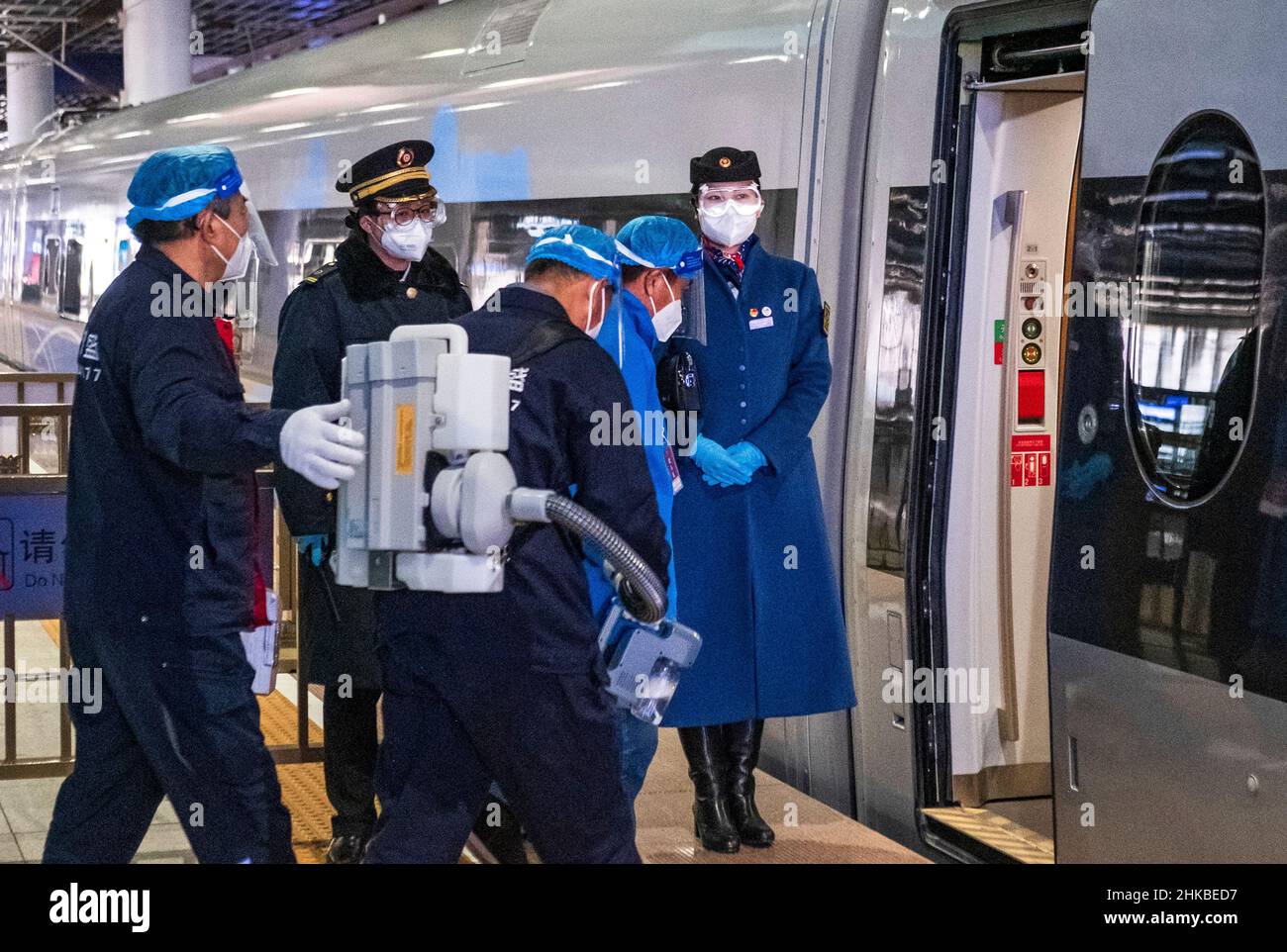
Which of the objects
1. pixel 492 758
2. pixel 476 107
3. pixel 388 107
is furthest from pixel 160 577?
pixel 388 107

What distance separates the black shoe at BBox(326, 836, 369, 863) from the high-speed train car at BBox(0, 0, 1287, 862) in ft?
4.55

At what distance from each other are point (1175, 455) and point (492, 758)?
1.51m

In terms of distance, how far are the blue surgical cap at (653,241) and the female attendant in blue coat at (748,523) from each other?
0.55 meters

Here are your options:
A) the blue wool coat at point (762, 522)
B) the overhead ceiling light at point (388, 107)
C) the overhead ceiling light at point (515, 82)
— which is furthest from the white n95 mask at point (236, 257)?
the overhead ceiling light at point (388, 107)

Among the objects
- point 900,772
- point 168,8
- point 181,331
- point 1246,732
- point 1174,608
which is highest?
point 168,8

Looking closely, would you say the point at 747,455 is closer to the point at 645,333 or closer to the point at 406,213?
the point at 645,333

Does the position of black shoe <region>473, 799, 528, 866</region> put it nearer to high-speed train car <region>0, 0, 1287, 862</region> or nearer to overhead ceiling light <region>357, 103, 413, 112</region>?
high-speed train car <region>0, 0, 1287, 862</region>

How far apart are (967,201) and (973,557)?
94 centimetres

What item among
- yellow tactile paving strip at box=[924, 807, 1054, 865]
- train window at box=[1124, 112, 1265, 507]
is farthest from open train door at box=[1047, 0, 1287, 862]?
yellow tactile paving strip at box=[924, 807, 1054, 865]

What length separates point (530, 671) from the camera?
9.12 feet

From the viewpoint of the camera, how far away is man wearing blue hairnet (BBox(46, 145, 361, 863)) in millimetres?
3115

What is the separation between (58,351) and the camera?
15531 millimetres

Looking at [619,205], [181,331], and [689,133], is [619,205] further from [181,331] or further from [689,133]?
[181,331]
